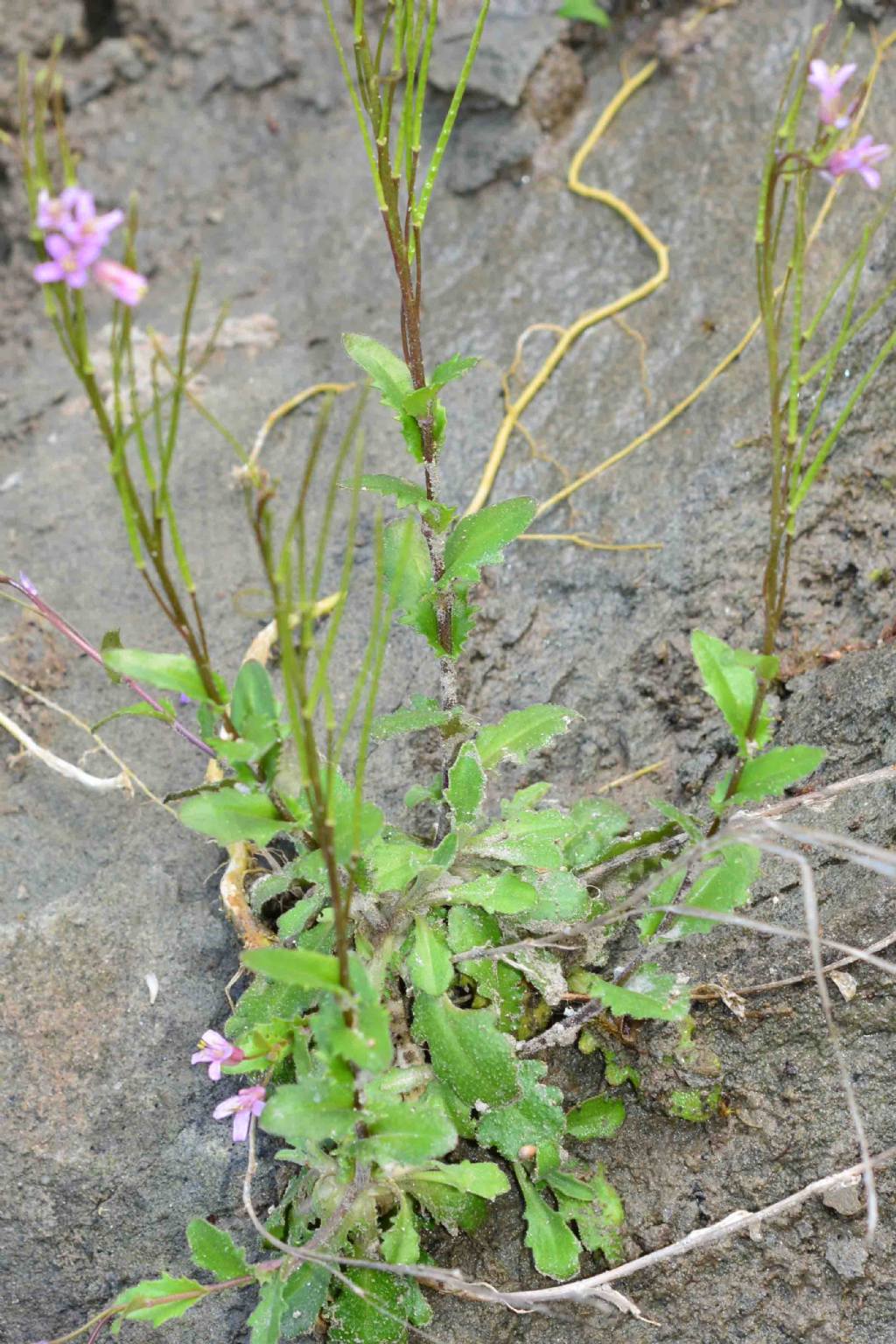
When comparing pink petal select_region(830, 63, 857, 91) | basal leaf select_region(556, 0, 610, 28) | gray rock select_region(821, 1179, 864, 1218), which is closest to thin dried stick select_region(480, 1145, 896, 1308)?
gray rock select_region(821, 1179, 864, 1218)

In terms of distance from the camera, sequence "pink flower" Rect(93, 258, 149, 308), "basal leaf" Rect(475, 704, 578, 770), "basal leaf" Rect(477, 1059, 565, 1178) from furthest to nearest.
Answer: "basal leaf" Rect(475, 704, 578, 770)
"basal leaf" Rect(477, 1059, 565, 1178)
"pink flower" Rect(93, 258, 149, 308)

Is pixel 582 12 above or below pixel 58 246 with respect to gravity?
above

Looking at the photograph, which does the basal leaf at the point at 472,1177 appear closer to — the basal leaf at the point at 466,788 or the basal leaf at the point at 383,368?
the basal leaf at the point at 466,788

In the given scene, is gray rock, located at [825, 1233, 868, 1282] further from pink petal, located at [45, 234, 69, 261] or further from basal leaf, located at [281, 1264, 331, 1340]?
pink petal, located at [45, 234, 69, 261]

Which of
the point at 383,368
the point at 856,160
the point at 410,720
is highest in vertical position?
the point at 856,160

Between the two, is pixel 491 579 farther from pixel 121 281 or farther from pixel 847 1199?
pixel 121 281

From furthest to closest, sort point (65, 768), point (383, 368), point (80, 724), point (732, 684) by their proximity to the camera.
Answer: point (80, 724) → point (65, 768) → point (383, 368) → point (732, 684)

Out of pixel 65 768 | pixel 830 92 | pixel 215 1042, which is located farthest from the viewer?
pixel 65 768

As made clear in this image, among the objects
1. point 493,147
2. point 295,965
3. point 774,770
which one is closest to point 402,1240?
point 295,965
